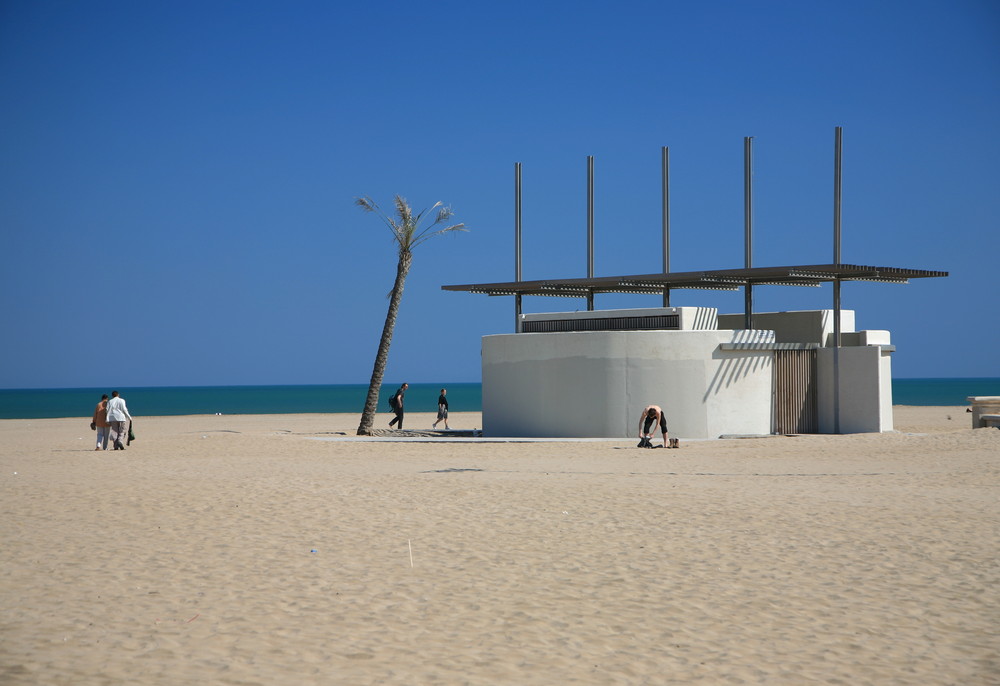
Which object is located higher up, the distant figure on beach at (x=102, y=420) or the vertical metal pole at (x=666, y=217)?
the vertical metal pole at (x=666, y=217)

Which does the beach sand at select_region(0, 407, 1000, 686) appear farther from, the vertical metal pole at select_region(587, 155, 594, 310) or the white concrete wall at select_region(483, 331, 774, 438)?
the vertical metal pole at select_region(587, 155, 594, 310)

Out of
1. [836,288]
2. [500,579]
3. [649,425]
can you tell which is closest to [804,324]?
[836,288]

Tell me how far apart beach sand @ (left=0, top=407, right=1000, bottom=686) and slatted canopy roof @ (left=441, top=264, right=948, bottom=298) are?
951 centimetres

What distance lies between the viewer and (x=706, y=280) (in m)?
29.0

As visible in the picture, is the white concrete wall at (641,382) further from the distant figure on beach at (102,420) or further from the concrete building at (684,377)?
the distant figure on beach at (102,420)

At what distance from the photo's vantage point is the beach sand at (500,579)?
6871 millimetres

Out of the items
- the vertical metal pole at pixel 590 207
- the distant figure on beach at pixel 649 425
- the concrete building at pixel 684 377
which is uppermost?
the vertical metal pole at pixel 590 207

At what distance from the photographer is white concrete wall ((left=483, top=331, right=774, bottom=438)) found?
26.2m

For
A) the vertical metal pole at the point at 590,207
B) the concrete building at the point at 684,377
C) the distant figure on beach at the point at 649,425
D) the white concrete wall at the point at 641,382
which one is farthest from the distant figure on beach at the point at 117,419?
the vertical metal pole at the point at 590,207

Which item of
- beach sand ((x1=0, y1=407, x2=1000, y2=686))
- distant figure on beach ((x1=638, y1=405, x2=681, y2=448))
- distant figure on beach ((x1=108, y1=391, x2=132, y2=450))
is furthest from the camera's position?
distant figure on beach ((x1=108, y1=391, x2=132, y2=450))

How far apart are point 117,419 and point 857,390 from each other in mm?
18824

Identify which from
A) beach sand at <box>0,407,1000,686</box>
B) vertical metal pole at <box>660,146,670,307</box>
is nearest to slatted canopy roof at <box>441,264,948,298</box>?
vertical metal pole at <box>660,146,670,307</box>

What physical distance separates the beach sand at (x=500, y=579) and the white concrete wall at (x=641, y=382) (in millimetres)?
8676

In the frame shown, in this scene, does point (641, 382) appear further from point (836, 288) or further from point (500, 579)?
point (500, 579)
